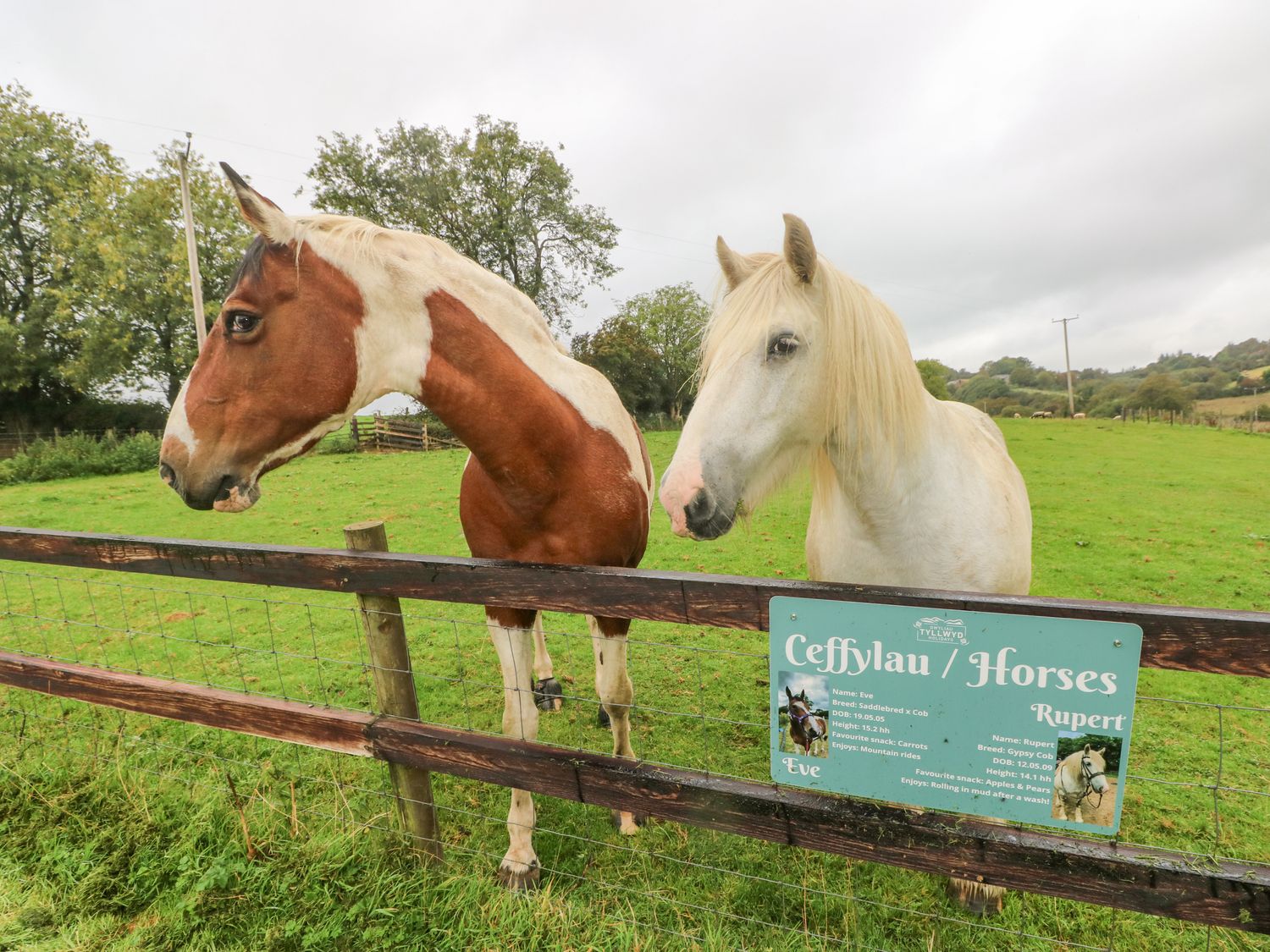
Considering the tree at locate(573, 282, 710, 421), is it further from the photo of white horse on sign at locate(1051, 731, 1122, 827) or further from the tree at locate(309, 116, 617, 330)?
the photo of white horse on sign at locate(1051, 731, 1122, 827)

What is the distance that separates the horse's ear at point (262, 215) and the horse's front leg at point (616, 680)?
5.89ft

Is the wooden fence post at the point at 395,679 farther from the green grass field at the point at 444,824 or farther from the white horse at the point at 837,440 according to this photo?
the white horse at the point at 837,440

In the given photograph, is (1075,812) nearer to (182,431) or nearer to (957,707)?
(957,707)

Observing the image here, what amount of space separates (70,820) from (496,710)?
2083 mm

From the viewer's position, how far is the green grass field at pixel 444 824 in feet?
6.59

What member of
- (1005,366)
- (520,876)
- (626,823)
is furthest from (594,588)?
(1005,366)

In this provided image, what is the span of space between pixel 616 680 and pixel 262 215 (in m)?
2.23

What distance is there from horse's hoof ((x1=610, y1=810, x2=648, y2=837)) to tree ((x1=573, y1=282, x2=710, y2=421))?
24.2m

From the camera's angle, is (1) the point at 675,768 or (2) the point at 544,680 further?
(2) the point at 544,680

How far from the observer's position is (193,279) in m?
14.2

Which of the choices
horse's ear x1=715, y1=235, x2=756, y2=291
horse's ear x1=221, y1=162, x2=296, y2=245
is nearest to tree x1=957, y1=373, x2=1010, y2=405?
horse's ear x1=715, y1=235, x2=756, y2=291

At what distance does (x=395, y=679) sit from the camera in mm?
2168

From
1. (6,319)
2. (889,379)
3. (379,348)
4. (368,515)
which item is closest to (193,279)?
(368,515)

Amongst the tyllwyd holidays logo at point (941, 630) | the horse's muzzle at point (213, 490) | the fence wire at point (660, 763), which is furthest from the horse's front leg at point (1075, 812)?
the horse's muzzle at point (213, 490)
